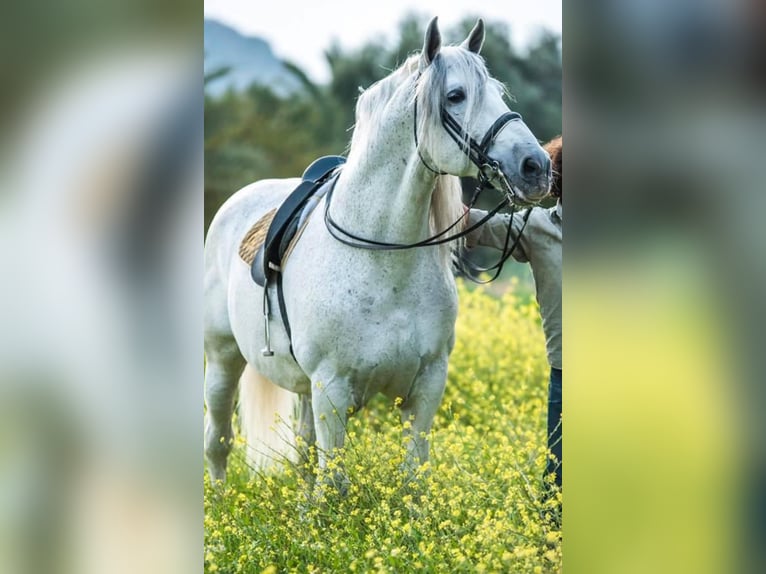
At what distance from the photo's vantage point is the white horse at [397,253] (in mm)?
2648

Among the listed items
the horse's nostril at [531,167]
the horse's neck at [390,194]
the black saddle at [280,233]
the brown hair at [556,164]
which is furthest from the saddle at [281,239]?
the horse's nostril at [531,167]

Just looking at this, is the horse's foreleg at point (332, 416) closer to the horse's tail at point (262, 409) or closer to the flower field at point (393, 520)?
the flower field at point (393, 520)

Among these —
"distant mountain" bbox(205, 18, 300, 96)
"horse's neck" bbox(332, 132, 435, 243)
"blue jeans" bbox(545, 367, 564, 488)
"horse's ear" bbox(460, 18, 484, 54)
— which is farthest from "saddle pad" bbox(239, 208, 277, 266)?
"distant mountain" bbox(205, 18, 300, 96)

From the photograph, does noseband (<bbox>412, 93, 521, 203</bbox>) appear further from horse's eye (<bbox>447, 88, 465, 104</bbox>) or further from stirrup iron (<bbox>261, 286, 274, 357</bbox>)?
stirrup iron (<bbox>261, 286, 274, 357</bbox>)

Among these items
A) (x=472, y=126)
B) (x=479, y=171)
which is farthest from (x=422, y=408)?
(x=472, y=126)

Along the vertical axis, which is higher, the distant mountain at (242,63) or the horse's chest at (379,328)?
the distant mountain at (242,63)

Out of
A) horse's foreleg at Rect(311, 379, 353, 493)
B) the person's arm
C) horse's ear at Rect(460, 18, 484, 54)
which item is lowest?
horse's foreleg at Rect(311, 379, 353, 493)

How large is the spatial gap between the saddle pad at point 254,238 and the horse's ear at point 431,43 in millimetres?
963

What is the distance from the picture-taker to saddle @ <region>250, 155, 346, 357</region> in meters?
3.18
